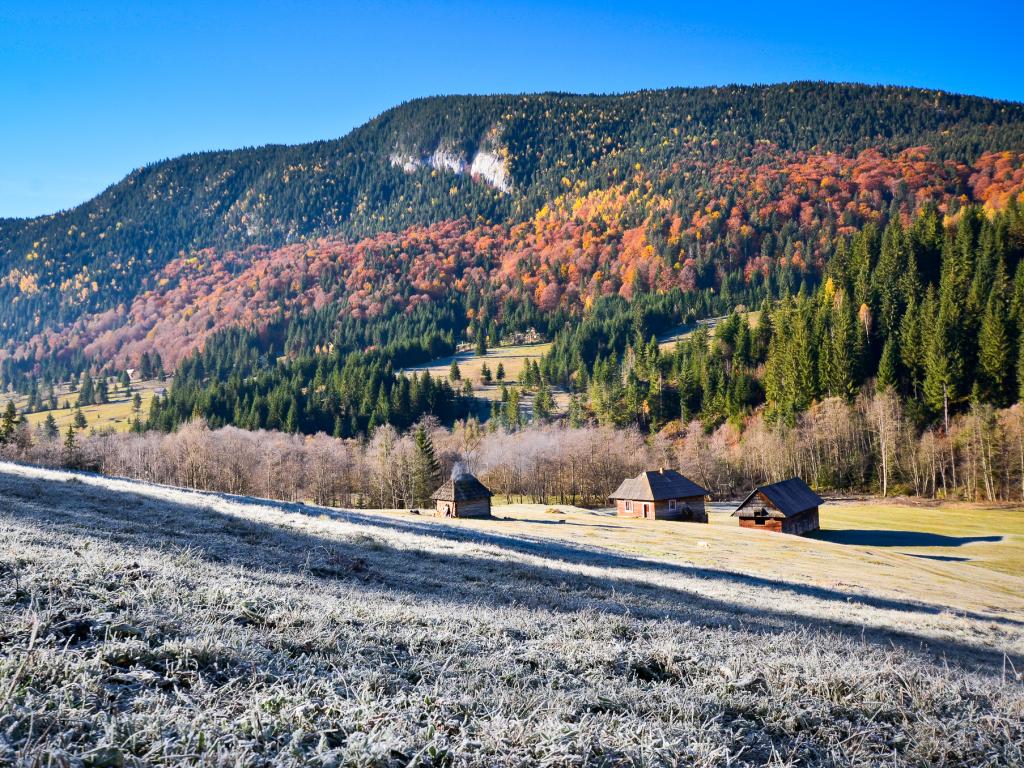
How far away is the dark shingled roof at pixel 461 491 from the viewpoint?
220ft

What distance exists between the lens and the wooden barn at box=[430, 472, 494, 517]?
66562 mm

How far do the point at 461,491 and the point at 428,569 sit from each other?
4869cm

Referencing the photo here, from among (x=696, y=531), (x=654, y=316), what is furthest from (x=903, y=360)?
(x=654, y=316)

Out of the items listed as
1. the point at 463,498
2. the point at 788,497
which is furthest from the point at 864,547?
the point at 463,498

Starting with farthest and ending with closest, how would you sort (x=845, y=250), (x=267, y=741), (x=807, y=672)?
(x=845, y=250) < (x=807, y=672) < (x=267, y=741)

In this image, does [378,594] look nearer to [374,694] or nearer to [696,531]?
A: [374,694]

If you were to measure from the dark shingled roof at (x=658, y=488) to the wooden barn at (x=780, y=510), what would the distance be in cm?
732

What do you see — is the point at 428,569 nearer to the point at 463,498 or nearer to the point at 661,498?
the point at 463,498

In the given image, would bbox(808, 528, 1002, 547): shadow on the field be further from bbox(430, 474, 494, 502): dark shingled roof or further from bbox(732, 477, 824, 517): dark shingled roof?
bbox(430, 474, 494, 502): dark shingled roof

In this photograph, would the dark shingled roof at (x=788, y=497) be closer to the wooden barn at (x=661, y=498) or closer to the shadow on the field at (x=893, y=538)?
the shadow on the field at (x=893, y=538)

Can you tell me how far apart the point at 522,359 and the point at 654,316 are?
157ft

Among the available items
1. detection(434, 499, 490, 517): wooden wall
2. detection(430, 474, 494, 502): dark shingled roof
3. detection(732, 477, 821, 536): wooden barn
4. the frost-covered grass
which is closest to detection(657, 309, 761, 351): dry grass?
detection(732, 477, 821, 536): wooden barn

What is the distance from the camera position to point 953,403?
296ft

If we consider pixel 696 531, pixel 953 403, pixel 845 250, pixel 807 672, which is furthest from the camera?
pixel 845 250
